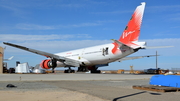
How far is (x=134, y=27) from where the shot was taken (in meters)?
30.9

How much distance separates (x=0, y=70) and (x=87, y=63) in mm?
17633

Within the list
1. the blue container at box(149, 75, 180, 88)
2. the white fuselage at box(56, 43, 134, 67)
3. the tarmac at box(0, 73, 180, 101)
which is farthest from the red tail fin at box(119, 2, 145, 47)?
the blue container at box(149, 75, 180, 88)

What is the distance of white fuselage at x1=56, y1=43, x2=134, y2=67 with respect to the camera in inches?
1292

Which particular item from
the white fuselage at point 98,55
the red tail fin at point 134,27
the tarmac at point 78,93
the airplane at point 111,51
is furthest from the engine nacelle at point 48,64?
the tarmac at point 78,93

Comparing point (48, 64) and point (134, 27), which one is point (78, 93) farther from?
point (48, 64)

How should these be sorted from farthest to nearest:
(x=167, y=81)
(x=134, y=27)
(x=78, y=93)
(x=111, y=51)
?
(x=111, y=51)
(x=134, y=27)
(x=167, y=81)
(x=78, y=93)

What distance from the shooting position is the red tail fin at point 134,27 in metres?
30.2

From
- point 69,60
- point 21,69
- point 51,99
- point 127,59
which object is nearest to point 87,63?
point 69,60

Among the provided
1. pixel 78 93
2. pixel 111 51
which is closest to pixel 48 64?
pixel 111 51

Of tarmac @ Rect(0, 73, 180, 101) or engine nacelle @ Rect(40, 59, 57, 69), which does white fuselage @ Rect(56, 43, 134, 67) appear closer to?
engine nacelle @ Rect(40, 59, 57, 69)

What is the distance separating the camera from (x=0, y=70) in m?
44.1

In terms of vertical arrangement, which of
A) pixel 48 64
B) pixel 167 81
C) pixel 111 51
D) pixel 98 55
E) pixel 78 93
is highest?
pixel 111 51

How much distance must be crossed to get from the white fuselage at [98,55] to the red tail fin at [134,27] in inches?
53.2

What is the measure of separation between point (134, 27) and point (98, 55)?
27.8 ft
